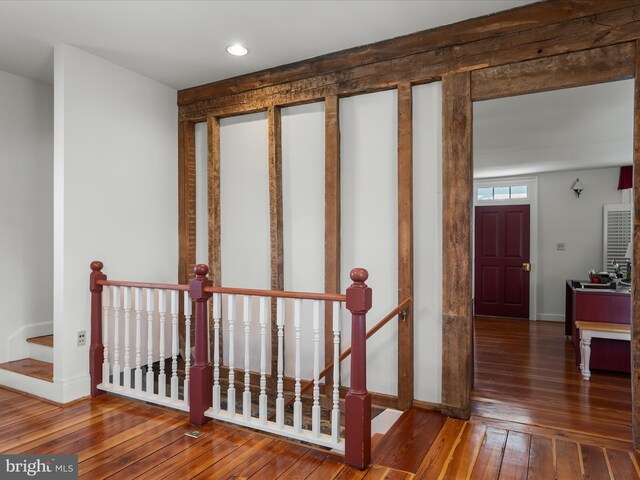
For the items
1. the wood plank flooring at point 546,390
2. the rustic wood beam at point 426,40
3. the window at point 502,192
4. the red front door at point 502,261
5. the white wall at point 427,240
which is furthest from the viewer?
the window at point 502,192

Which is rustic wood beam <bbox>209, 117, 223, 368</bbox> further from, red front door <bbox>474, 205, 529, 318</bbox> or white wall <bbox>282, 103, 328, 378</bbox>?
red front door <bbox>474, 205, 529, 318</bbox>

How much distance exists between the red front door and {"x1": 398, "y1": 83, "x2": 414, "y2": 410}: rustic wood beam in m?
4.95

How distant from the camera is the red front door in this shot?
23.5 ft

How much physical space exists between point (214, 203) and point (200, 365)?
1682mm

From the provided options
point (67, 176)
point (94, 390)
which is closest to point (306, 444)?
point (94, 390)

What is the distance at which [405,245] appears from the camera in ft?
10.0

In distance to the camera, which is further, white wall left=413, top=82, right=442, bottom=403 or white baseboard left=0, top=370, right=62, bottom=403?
white baseboard left=0, top=370, right=62, bottom=403

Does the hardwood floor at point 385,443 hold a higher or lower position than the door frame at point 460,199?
lower

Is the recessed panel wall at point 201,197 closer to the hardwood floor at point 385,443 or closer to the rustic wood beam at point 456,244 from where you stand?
the hardwood floor at point 385,443

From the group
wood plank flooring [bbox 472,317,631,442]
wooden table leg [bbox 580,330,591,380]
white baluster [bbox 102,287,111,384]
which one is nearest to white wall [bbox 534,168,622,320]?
wood plank flooring [bbox 472,317,631,442]

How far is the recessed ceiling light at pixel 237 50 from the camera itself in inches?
125

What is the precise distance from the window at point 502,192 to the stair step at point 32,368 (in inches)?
274

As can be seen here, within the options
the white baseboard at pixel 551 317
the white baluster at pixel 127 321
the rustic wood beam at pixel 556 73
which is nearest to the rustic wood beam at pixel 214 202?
the white baluster at pixel 127 321

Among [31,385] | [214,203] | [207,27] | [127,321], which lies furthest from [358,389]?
[31,385]
